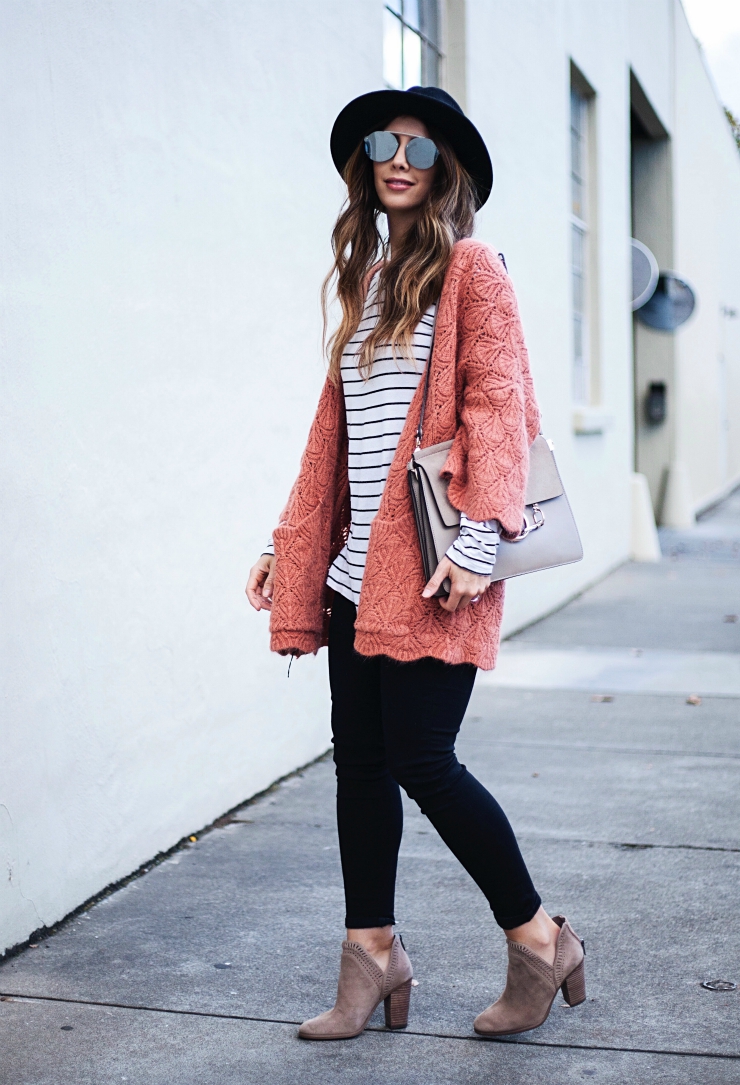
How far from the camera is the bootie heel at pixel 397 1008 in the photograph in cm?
259

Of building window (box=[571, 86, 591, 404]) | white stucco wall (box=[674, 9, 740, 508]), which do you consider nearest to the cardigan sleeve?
building window (box=[571, 86, 591, 404])

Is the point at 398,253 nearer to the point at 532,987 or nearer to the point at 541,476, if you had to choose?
the point at 541,476

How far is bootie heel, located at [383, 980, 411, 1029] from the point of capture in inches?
102

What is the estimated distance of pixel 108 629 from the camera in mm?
3326

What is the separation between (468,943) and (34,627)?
1323 millimetres

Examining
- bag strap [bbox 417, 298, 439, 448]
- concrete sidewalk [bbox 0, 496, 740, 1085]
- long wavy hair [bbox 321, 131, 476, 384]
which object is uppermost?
long wavy hair [bbox 321, 131, 476, 384]

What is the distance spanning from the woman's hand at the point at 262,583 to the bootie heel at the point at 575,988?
1007mm

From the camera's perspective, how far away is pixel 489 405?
2.31 metres

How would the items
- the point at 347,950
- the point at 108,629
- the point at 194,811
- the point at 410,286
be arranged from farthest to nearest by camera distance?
Result: 1. the point at 194,811
2. the point at 108,629
3. the point at 347,950
4. the point at 410,286

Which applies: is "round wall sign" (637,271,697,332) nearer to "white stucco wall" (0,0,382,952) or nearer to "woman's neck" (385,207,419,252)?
"white stucco wall" (0,0,382,952)

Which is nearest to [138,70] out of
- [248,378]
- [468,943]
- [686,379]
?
[248,378]

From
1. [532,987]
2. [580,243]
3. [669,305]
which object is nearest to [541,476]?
[532,987]

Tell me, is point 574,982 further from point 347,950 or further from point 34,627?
point 34,627

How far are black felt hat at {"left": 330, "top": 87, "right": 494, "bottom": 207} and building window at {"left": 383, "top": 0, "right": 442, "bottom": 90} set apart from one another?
10.6 ft
